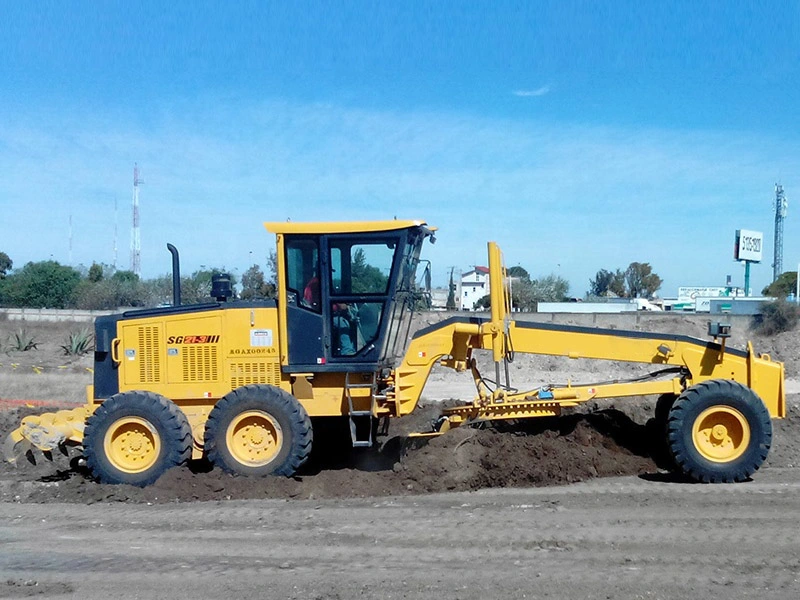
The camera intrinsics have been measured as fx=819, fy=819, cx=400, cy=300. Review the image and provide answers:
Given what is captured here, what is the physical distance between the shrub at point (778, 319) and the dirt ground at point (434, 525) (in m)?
22.2

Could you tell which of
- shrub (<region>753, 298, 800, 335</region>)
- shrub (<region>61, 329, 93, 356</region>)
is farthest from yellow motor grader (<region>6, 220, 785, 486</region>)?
shrub (<region>753, 298, 800, 335</region>)

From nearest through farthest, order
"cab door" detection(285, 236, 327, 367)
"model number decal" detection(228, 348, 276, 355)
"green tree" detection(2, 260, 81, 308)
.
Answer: "cab door" detection(285, 236, 327, 367) → "model number decal" detection(228, 348, 276, 355) → "green tree" detection(2, 260, 81, 308)

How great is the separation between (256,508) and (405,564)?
2.26 m

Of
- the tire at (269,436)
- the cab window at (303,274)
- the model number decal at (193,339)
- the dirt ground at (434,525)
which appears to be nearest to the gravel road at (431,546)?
the dirt ground at (434,525)

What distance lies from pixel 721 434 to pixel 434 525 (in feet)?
11.1

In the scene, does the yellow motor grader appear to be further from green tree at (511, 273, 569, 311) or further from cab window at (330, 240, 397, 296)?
green tree at (511, 273, 569, 311)

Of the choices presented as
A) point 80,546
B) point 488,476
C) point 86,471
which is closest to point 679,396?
point 488,476

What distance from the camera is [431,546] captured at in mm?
6324

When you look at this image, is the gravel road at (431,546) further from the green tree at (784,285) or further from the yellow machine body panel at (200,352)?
the green tree at (784,285)

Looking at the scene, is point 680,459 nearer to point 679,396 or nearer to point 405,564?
point 679,396

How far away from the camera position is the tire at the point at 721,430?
824cm

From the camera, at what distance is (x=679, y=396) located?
844 cm

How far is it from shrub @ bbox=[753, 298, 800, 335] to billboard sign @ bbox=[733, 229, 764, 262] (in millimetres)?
26759

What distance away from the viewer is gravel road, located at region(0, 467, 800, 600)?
17.9 feet
